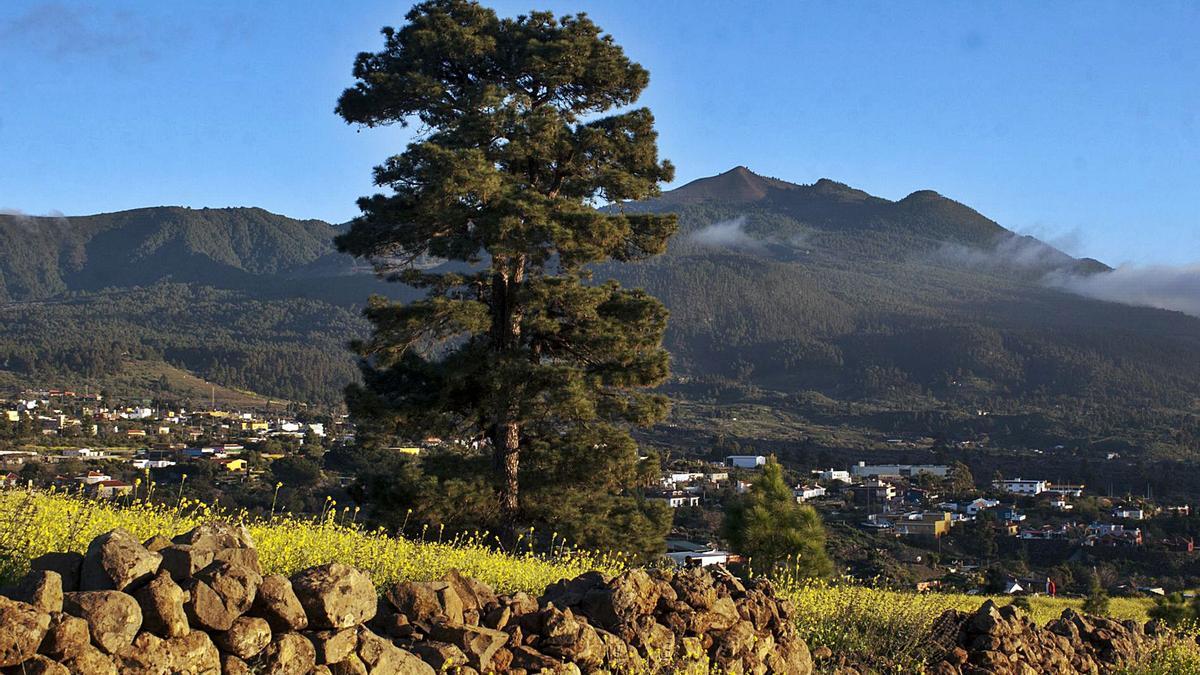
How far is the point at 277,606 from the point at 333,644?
30cm

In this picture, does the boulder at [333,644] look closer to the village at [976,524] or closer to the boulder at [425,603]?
the boulder at [425,603]

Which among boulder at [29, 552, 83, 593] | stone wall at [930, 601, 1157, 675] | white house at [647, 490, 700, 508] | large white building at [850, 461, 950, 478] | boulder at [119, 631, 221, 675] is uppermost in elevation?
boulder at [29, 552, 83, 593]

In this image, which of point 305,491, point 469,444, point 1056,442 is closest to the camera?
point 469,444

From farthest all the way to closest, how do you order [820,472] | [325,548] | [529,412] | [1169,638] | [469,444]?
[820,472], [469,444], [529,412], [1169,638], [325,548]

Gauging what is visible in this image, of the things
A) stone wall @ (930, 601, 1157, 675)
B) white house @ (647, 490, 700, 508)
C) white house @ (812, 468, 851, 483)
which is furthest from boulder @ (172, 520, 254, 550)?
white house @ (812, 468, 851, 483)

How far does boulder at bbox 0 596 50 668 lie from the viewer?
4594 millimetres

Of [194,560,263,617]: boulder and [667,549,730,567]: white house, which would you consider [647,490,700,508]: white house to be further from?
[194,560,263,617]: boulder

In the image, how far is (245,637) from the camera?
5324 millimetres

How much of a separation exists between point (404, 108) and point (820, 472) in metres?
46.2

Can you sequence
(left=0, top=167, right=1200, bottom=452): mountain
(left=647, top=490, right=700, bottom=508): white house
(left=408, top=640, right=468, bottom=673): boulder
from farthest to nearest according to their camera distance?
(left=0, top=167, right=1200, bottom=452): mountain
(left=647, top=490, right=700, bottom=508): white house
(left=408, top=640, right=468, bottom=673): boulder

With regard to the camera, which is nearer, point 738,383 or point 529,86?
point 529,86

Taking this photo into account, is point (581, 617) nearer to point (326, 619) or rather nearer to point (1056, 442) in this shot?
point (326, 619)

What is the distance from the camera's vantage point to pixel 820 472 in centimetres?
6109

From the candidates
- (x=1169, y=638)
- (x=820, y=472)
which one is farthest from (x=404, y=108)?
(x=820, y=472)
